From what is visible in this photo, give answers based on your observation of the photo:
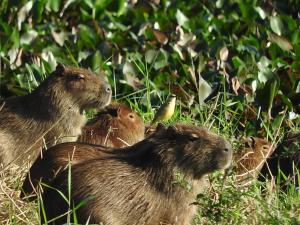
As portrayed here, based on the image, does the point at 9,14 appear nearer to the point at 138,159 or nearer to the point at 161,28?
the point at 161,28

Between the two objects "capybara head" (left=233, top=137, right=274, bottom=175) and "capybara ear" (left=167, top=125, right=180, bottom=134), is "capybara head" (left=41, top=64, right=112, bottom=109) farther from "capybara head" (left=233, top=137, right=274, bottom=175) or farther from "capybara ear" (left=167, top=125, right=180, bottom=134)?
"capybara ear" (left=167, top=125, right=180, bottom=134)

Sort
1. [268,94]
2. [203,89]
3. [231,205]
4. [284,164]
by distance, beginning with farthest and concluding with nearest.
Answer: [203,89], [268,94], [284,164], [231,205]

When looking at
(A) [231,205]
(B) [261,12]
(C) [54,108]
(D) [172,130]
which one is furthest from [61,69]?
(B) [261,12]

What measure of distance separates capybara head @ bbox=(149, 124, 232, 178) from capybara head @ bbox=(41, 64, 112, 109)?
6.18 feet

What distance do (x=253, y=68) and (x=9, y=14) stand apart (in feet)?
7.13

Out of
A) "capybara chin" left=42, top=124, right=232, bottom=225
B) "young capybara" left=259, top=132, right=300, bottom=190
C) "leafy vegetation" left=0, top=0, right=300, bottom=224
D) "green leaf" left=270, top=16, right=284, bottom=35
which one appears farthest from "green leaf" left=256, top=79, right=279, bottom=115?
"capybara chin" left=42, top=124, right=232, bottom=225

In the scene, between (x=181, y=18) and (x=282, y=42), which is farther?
(x=181, y=18)

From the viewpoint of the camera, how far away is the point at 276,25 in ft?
30.6

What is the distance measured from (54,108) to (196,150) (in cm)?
215

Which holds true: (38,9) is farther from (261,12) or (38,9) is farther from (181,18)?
(261,12)

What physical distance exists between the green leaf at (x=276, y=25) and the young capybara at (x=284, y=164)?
247 cm

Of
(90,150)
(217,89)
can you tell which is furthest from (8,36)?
(90,150)

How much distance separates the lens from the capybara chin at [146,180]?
212 inches

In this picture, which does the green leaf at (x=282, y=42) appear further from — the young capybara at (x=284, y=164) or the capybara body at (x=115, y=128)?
the young capybara at (x=284, y=164)
